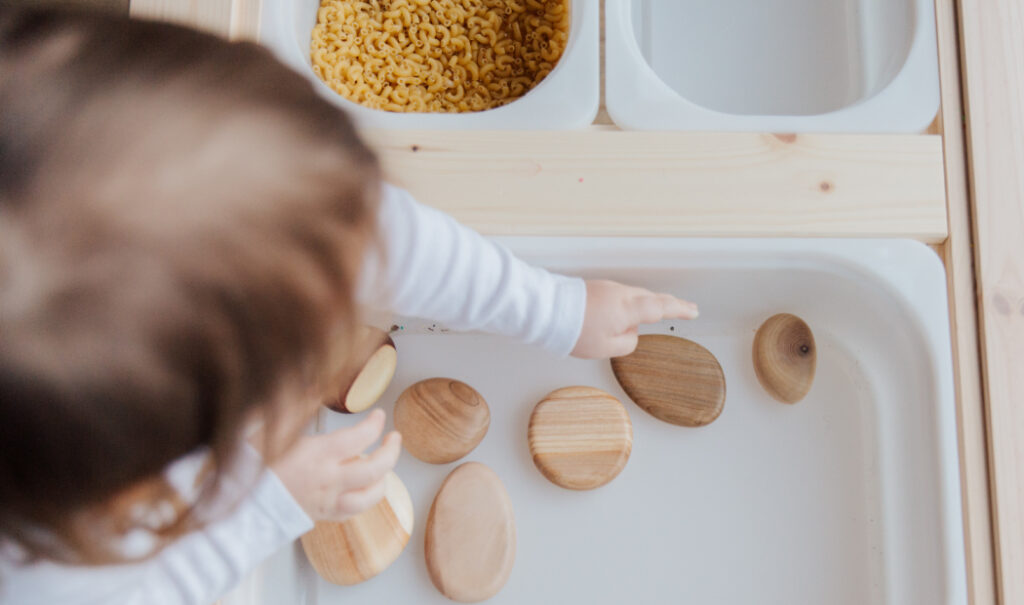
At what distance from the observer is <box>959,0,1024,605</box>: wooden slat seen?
56 cm

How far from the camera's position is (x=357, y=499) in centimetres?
55

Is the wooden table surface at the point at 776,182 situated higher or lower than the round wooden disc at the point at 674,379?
higher

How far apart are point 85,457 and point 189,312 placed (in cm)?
8

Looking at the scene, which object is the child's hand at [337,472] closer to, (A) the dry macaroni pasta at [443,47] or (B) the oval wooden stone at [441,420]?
(B) the oval wooden stone at [441,420]

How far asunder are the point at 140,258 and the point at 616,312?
15.5 inches

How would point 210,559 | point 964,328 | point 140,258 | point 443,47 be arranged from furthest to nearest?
point 443,47, point 964,328, point 210,559, point 140,258

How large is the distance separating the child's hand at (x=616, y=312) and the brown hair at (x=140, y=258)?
0.92ft

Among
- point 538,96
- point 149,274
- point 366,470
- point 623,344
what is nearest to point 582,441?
point 623,344

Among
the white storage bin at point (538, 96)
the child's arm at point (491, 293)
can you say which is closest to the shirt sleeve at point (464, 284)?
the child's arm at point (491, 293)

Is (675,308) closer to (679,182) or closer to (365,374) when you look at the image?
(679,182)

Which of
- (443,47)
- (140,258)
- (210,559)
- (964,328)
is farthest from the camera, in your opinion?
(443,47)

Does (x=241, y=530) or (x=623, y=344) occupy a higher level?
(x=623, y=344)

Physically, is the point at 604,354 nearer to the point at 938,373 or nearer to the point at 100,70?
the point at 938,373

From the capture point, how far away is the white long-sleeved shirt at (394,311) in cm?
45
